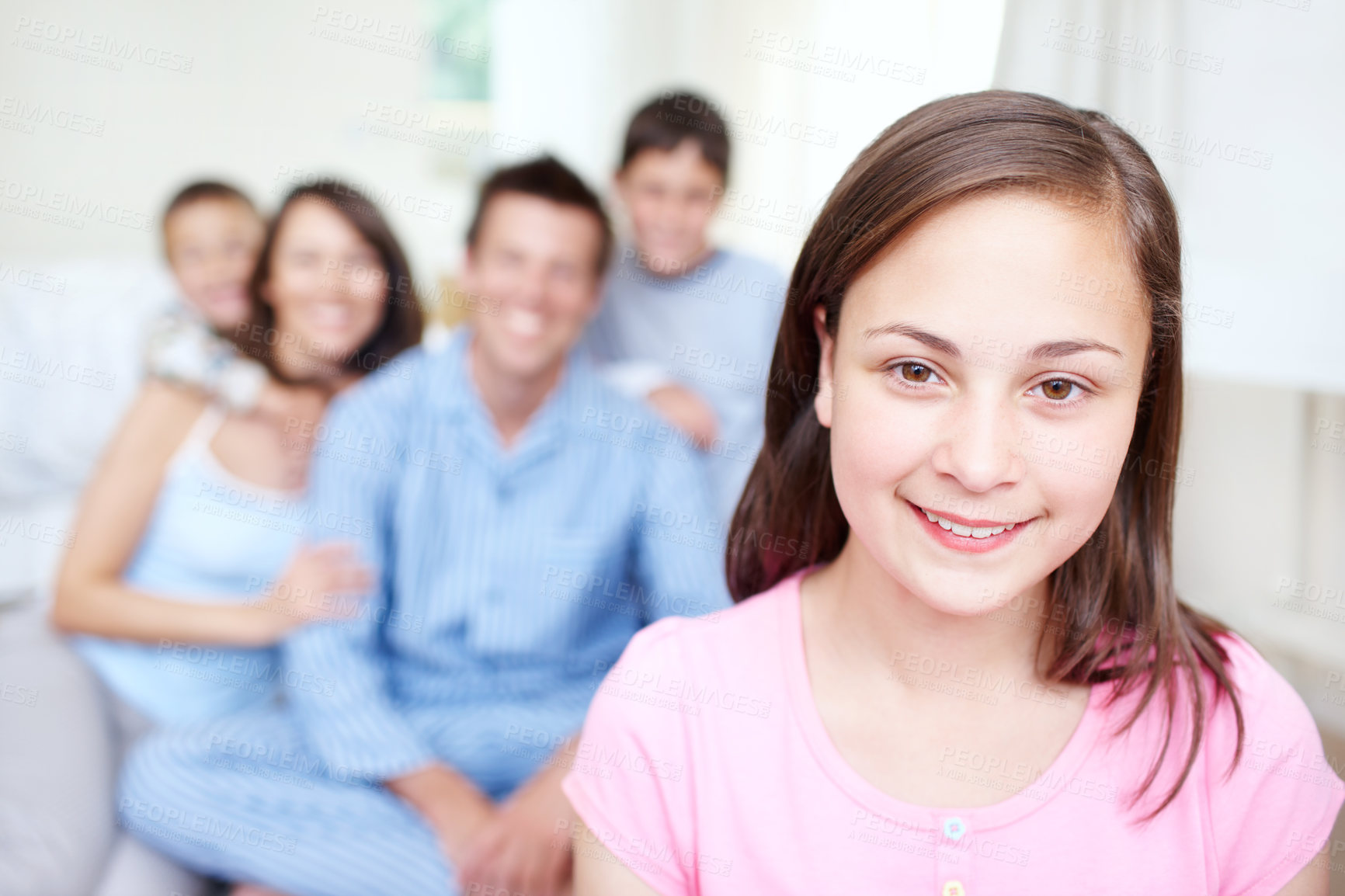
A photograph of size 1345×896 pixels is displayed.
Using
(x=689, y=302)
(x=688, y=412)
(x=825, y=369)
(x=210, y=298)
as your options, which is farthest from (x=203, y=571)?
(x=825, y=369)

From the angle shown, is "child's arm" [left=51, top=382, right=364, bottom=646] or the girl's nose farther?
"child's arm" [left=51, top=382, right=364, bottom=646]

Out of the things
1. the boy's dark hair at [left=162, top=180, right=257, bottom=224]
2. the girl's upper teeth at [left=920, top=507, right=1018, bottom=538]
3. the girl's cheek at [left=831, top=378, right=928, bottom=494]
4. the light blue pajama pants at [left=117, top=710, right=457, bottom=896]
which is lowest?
the light blue pajama pants at [left=117, top=710, right=457, bottom=896]

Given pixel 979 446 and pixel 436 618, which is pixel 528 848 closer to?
pixel 436 618

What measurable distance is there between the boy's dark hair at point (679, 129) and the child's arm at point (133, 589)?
1.06 meters

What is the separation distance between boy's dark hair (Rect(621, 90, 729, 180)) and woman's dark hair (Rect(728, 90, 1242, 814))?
4.19 ft

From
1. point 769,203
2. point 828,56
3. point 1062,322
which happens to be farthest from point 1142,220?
point 769,203

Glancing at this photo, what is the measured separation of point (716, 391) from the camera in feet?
7.13

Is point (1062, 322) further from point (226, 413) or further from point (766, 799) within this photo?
point (226, 413)

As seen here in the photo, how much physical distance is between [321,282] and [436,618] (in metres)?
0.81

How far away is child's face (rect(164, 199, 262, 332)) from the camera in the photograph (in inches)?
82.4

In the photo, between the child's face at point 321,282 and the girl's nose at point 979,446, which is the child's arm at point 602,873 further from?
the child's face at point 321,282

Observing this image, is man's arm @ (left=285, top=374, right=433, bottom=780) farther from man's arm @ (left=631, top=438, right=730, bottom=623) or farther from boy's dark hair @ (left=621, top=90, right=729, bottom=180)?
boy's dark hair @ (left=621, top=90, right=729, bottom=180)

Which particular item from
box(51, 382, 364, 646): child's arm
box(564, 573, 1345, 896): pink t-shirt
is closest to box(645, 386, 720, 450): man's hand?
box(51, 382, 364, 646): child's arm

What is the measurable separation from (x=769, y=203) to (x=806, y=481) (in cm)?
129
